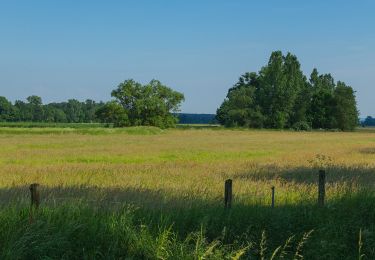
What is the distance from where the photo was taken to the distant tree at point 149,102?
95312 millimetres

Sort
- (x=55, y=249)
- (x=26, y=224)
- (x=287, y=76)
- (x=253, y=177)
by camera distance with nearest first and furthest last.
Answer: (x=55, y=249) < (x=26, y=224) < (x=253, y=177) < (x=287, y=76)

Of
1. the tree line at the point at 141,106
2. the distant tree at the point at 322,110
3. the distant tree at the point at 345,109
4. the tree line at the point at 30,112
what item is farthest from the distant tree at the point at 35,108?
the distant tree at the point at 345,109

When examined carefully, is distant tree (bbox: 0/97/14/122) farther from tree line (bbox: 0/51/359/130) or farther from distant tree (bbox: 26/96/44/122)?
tree line (bbox: 0/51/359/130)

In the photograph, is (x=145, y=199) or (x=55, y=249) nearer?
(x=55, y=249)

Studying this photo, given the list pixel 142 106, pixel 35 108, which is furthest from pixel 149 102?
pixel 35 108

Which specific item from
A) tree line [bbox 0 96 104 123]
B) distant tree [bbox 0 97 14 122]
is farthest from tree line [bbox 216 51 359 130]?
distant tree [bbox 0 97 14 122]

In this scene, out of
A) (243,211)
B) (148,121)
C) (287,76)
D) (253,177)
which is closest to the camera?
(243,211)

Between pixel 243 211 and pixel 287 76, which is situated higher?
pixel 287 76

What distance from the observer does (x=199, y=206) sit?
30.2 ft

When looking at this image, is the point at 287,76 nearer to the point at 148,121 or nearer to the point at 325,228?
the point at 148,121

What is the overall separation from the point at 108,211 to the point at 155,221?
2.92 feet

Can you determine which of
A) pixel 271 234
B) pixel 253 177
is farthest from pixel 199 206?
pixel 253 177

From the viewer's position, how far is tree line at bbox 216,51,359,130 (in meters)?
105

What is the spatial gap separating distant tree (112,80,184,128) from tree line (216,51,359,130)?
50.3ft
